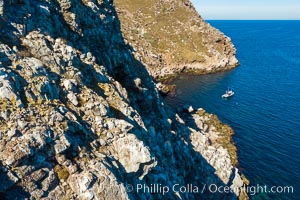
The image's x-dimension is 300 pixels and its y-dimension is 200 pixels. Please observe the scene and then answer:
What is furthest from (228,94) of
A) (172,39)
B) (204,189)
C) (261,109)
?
(204,189)

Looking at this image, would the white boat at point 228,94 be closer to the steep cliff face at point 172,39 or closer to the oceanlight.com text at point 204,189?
the steep cliff face at point 172,39

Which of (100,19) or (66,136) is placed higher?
(100,19)

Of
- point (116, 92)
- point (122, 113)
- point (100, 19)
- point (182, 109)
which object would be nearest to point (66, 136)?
point (122, 113)

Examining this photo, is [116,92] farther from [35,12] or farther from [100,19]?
[100,19]

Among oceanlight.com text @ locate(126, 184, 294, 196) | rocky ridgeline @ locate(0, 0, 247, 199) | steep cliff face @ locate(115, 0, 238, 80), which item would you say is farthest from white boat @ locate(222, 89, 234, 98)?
rocky ridgeline @ locate(0, 0, 247, 199)

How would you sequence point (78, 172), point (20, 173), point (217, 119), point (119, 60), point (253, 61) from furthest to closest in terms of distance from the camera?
point (253, 61), point (217, 119), point (119, 60), point (78, 172), point (20, 173)

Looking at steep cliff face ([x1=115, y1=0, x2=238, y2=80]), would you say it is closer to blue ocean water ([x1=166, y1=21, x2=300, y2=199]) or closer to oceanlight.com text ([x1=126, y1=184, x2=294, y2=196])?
blue ocean water ([x1=166, y1=21, x2=300, y2=199])
